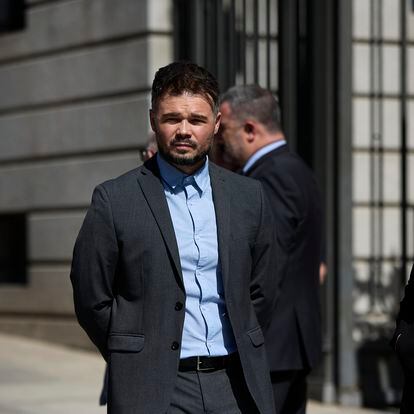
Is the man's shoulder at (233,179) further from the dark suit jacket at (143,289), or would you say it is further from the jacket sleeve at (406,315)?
the jacket sleeve at (406,315)

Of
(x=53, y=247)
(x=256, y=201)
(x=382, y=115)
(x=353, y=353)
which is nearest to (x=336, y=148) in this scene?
(x=382, y=115)

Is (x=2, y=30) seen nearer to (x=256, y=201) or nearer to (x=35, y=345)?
(x=35, y=345)

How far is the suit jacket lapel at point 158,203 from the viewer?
14.2 feet

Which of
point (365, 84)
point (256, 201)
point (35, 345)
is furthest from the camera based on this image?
point (35, 345)

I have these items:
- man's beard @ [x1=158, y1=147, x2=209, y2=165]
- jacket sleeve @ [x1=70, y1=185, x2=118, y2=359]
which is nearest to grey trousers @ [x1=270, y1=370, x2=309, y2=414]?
jacket sleeve @ [x1=70, y1=185, x2=118, y2=359]

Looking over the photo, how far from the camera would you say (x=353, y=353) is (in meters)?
9.62

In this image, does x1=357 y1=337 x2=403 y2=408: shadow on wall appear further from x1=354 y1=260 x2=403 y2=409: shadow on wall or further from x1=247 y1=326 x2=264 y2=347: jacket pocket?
x1=247 y1=326 x2=264 y2=347: jacket pocket

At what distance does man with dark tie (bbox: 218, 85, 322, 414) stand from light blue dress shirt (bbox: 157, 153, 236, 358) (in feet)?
5.80

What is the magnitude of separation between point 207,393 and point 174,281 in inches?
15.0

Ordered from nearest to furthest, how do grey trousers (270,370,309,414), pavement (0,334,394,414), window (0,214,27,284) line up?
grey trousers (270,370,309,414)
pavement (0,334,394,414)
window (0,214,27,284)

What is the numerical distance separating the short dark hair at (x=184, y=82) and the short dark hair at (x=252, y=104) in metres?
1.86

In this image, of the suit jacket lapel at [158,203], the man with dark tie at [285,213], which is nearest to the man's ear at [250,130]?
the man with dark tie at [285,213]

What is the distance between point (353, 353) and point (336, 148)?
1477 mm

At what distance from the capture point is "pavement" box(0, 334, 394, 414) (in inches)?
368
